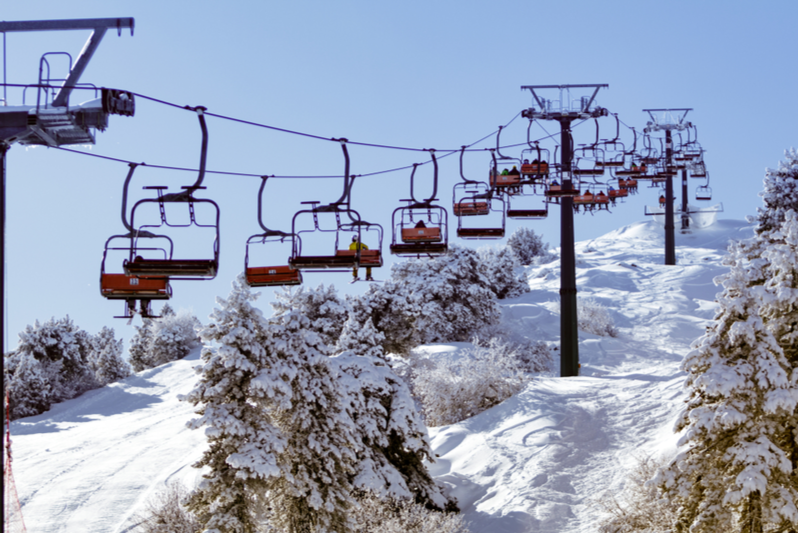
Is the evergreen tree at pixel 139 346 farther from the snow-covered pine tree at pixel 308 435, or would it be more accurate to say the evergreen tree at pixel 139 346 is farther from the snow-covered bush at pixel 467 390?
the snow-covered pine tree at pixel 308 435

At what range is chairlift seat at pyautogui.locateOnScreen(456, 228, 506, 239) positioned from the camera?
18.6 m

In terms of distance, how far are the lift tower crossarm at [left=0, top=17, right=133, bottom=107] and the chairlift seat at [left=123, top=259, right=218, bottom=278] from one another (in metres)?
2.59

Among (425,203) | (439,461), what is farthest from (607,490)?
(425,203)

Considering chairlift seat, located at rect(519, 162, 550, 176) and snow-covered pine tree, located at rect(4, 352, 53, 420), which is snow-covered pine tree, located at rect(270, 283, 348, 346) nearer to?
chairlift seat, located at rect(519, 162, 550, 176)

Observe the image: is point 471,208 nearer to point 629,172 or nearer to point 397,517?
point 397,517

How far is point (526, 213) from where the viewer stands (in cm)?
2586

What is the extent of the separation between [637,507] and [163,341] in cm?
6020

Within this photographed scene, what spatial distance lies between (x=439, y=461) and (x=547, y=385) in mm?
6928

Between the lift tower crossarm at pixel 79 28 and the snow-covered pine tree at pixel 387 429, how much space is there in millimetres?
15233

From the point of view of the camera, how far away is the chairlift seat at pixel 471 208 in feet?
70.3

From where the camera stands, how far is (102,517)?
34531 millimetres

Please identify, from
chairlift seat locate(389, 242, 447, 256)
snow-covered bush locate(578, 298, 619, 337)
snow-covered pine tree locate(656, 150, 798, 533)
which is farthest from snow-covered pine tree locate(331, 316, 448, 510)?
snow-covered bush locate(578, 298, 619, 337)

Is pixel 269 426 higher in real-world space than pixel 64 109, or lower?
lower

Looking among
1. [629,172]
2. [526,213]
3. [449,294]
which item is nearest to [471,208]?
[526,213]
